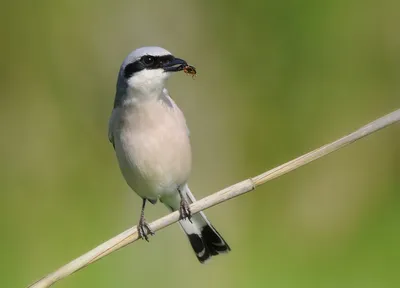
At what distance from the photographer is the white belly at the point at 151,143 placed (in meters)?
2.69

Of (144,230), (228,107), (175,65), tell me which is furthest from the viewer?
(228,107)

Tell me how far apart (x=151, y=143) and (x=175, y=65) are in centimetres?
31

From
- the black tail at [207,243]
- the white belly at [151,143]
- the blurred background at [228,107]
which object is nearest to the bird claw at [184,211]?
the white belly at [151,143]

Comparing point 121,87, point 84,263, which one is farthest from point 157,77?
point 84,263

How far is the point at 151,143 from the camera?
106 inches

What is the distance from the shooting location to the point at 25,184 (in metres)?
4.61

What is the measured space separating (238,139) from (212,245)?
5.63 feet

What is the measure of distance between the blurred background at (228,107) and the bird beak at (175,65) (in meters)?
1.96

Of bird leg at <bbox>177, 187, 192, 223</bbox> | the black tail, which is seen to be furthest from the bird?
the black tail

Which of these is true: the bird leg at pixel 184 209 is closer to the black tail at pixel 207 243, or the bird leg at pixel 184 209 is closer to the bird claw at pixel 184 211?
the bird claw at pixel 184 211

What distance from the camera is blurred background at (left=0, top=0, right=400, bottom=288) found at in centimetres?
450

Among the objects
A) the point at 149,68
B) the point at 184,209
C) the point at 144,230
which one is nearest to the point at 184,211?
the point at 184,209

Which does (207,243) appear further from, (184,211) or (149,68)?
(149,68)

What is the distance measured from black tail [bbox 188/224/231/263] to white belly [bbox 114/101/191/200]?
0.39 meters
